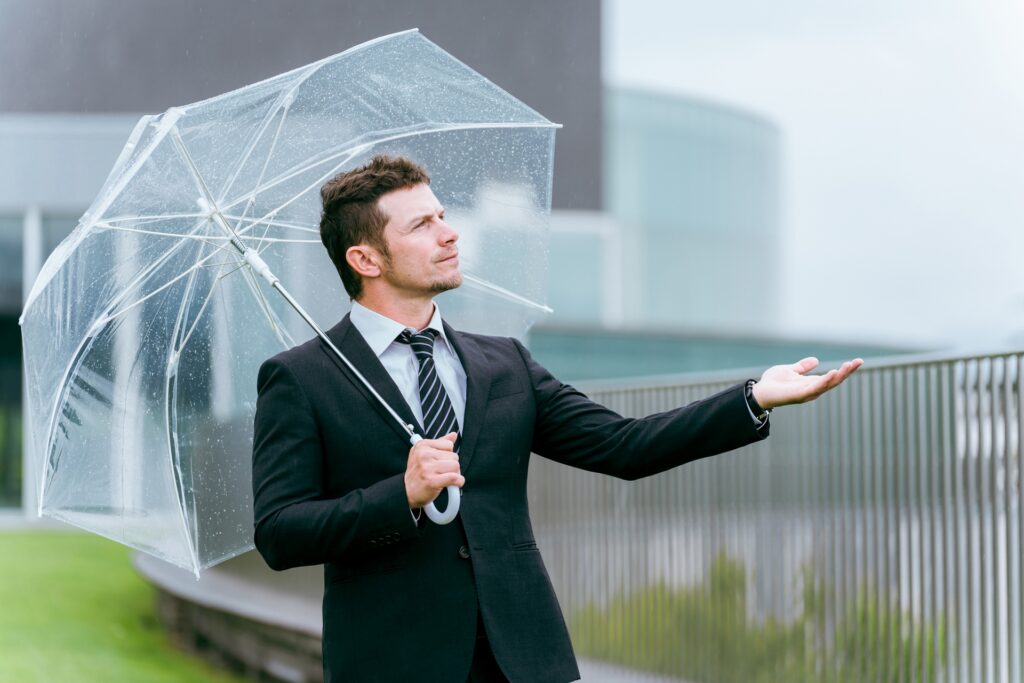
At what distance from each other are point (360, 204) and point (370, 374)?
34 centimetres

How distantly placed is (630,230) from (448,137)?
88.2 ft

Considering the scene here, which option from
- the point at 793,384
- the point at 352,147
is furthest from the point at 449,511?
the point at 352,147

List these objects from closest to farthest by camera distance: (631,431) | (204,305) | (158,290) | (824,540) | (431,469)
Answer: (431,469) → (631,431) → (158,290) → (204,305) → (824,540)

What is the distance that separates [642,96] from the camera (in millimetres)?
30469

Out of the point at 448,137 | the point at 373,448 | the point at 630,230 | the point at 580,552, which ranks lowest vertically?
the point at 580,552

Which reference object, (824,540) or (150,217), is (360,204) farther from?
(824,540)

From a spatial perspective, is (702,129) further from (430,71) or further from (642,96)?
(430,71)

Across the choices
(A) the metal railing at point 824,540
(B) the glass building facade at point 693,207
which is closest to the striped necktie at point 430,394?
(A) the metal railing at point 824,540

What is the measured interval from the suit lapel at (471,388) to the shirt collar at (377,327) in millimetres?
47

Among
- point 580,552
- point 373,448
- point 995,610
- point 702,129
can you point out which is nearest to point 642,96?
point 702,129

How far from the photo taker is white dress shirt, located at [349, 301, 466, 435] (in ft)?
8.63

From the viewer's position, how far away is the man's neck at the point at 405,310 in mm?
2688

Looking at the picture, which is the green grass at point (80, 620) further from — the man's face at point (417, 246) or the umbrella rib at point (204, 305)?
the man's face at point (417, 246)

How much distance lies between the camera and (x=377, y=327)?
8.73 feet
